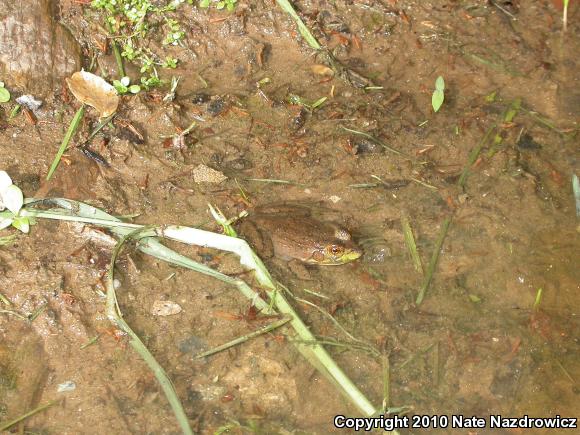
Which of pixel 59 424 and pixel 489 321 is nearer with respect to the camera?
pixel 59 424

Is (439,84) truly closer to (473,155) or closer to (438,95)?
(438,95)

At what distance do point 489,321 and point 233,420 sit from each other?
190cm

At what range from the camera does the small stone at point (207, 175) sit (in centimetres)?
465

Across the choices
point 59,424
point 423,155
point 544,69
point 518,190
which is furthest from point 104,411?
point 544,69

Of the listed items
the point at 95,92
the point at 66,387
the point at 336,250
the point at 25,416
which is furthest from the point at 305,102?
the point at 25,416

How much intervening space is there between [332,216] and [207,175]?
101 centimetres

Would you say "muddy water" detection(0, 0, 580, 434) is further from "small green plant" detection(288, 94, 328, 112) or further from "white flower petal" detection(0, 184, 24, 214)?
"white flower petal" detection(0, 184, 24, 214)

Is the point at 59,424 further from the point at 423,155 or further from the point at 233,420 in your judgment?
the point at 423,155

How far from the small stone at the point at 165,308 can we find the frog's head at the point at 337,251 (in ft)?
3.49

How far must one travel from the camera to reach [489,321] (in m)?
4.24

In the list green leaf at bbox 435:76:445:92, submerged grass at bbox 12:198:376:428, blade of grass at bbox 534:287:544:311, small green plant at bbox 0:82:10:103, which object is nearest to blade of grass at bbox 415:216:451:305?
blade of grass at bbox 534:287:544:311

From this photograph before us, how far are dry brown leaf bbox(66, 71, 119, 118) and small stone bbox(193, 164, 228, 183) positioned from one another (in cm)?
81

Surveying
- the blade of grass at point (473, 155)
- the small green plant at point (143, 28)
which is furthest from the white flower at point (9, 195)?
the blade of grass at point (473, 155)

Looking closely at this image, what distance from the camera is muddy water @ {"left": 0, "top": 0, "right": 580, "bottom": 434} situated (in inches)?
147
